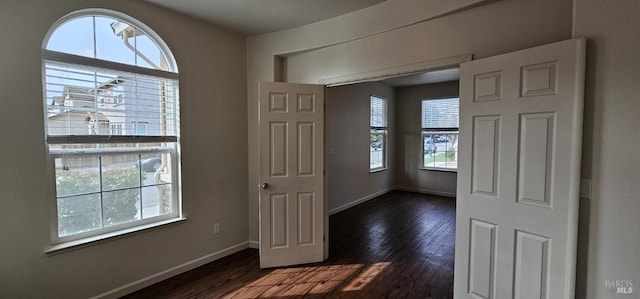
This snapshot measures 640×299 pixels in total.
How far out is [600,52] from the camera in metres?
1.58

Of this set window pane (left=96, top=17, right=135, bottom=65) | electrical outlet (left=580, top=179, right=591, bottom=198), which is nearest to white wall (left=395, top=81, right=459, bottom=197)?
electrical outlet (left=580, top=179, right=591, bottom=198)

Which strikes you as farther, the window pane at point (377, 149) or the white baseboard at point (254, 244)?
the window pane at point (377, 149)

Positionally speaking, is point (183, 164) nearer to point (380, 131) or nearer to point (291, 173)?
point (291, 173)

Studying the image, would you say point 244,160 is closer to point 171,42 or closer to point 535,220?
point 171,42

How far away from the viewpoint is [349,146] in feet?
18.4

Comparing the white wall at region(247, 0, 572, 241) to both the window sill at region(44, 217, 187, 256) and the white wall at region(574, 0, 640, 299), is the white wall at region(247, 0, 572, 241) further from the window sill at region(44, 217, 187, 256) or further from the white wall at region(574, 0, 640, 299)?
the window sill at region(44, 217, 187, 256)

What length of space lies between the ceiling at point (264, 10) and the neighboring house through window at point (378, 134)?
145 inches

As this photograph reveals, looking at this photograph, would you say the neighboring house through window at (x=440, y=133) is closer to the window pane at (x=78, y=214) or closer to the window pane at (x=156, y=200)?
the window pane at (x=156, y=200)

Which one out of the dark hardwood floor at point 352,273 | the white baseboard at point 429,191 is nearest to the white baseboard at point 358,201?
the white baseboard at point 429,191

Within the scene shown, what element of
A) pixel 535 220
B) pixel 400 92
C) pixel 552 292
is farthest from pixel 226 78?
pixel 400 92

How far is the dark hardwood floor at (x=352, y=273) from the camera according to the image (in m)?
2.58

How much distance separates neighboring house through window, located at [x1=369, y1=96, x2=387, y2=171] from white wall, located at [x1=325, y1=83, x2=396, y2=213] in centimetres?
18

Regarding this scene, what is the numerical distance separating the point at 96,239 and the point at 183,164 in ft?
3.10

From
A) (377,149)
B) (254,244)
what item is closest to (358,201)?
(377,149)
